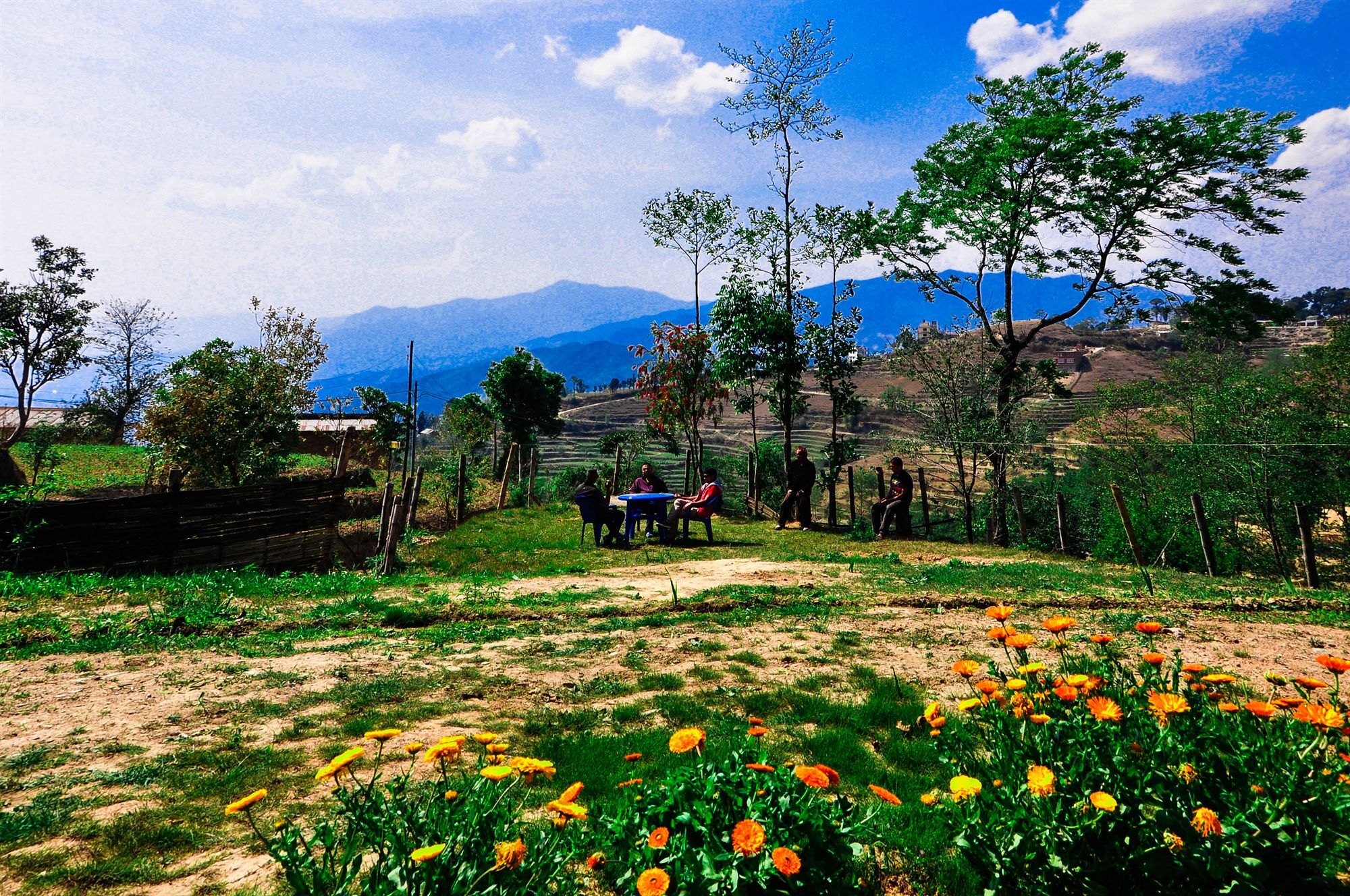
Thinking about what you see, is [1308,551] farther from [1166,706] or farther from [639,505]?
[1166,706]

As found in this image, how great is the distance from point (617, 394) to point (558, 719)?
374 feet

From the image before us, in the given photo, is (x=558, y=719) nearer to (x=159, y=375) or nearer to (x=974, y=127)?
(x=974, y=127)

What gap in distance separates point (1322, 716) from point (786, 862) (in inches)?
65.6

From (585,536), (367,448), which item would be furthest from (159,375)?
(585,536)

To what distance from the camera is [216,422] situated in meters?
13.9

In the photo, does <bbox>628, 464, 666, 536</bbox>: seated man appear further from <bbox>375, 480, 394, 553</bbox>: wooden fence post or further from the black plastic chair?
<bbox>375, 480, 394, 553</bbox>: wooden fence post

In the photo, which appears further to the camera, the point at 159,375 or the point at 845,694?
the point at 159,375

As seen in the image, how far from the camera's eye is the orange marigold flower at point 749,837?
5.60ft

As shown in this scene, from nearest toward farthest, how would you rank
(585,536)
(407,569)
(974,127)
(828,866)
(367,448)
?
(828,866) → (407,569) → (585,536) → (974,127) → (367,448)

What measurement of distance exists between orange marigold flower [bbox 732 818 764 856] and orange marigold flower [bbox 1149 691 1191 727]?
1.40 meters

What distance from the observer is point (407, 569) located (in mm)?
10461

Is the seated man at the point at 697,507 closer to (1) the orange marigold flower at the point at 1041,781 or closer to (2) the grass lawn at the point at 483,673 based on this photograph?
(2) the grass lawn at the point at 483,673

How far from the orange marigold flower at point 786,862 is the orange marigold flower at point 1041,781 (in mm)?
751

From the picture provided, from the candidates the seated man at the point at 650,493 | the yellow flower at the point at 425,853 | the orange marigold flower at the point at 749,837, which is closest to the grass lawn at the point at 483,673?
the orange marigold flower at the point at 749,837
